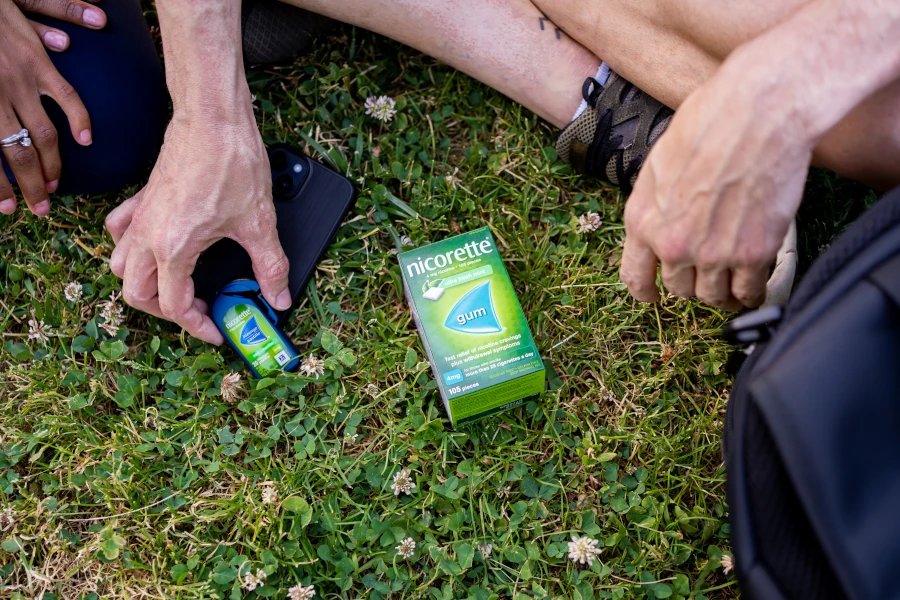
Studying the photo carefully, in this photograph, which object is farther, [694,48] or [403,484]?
[403,484]

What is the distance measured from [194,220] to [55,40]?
1.71 ft

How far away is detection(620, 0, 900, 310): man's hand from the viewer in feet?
3.10

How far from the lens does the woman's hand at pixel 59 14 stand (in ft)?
4.89

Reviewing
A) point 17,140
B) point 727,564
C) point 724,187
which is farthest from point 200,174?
point 727,564

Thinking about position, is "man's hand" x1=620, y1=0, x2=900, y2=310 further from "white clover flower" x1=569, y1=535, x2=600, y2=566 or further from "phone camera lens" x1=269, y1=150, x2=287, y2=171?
"phone camera lens" x1=269, y1=150, x2=287, y2=171

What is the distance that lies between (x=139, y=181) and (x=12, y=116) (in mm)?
320

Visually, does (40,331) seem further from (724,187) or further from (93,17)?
(724,187)

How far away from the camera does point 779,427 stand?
863mm

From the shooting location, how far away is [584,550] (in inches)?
56.4

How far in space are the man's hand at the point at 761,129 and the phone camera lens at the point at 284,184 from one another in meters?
0.89

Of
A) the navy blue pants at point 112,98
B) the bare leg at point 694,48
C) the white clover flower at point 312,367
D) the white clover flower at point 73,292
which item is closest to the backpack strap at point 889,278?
the bare leg at point 694,48

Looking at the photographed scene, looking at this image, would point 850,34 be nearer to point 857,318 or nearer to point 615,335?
point 857,318

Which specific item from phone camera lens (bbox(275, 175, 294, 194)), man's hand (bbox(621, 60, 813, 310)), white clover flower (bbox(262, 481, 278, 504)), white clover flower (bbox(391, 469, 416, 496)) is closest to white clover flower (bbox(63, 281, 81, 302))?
phone camera lens (bbox(275, 175, 294, 194))

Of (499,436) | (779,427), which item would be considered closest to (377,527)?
(499,436)
